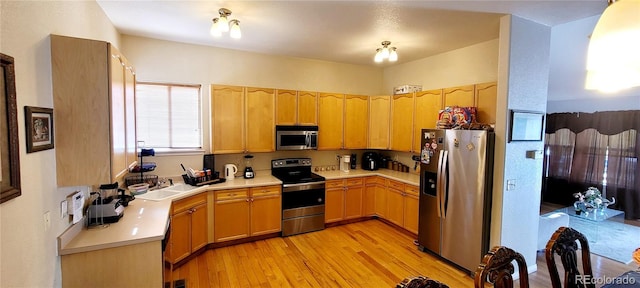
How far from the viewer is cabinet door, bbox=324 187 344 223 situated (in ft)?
14.0

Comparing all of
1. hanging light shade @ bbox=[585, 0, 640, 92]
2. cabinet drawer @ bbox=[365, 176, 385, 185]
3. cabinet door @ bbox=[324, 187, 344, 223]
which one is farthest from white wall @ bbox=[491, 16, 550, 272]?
cabinet door @ bbox=[324, 187, 344, 223]

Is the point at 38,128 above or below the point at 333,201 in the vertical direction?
above

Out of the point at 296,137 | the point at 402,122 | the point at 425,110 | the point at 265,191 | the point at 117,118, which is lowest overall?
the point at 265,191

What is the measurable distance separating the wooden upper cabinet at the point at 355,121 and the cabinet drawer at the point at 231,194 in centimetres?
191

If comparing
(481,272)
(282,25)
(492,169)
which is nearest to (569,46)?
(492,169)

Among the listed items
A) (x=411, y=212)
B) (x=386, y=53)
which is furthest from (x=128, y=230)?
(x=411, y=212)

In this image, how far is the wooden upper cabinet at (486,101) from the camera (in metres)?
3.14

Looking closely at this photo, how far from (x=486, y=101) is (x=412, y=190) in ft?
4.96

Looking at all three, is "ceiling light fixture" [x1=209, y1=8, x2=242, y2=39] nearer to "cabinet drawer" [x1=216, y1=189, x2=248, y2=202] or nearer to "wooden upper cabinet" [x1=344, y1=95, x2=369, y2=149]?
"cabinet drawer" [x1=216, y1=189, x2=248, y2=202]

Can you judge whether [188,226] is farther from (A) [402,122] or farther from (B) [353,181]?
(A) [402,122]

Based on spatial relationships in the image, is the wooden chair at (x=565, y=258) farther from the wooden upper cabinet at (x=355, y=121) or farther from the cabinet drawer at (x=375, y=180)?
the wooden upper cabinet at (x=355, y=121)

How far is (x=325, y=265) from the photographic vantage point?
3197 millimetres

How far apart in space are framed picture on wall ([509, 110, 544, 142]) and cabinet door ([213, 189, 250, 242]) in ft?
10.5

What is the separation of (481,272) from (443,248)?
2.27 metres
